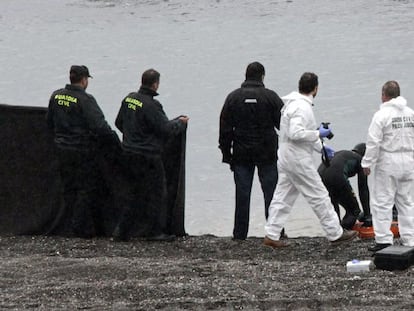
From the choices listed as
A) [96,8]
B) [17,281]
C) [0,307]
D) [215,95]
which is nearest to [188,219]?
[17,281]

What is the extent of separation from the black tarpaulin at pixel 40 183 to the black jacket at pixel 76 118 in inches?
16.5

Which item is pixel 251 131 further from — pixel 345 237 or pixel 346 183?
pixel 345 237

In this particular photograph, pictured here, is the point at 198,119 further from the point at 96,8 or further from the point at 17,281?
the point at 96,8

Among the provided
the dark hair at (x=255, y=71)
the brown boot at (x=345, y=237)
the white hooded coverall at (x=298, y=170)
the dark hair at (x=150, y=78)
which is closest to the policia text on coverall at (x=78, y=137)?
the dark hair at (x=150, y=78)

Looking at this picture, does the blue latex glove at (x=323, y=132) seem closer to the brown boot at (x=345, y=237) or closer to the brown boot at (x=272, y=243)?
the brown boot at (x=345, y=237)

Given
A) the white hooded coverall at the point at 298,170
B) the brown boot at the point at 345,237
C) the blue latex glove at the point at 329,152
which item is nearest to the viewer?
the white hooded coverall at the point at 298,170

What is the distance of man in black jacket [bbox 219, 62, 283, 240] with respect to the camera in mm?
10797

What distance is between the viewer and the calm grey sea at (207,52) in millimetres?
24019

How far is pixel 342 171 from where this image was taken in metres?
11.0

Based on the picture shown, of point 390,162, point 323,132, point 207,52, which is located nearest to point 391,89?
point 390,162

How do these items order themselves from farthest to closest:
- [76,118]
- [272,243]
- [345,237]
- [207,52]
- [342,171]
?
1. [207,52]
2. [342,171]
3. [76,118]
4. [272,243]
5. [345,237]

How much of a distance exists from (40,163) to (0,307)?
12.0 ft

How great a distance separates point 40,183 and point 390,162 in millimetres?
3690

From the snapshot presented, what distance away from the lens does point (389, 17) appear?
35656 mm
